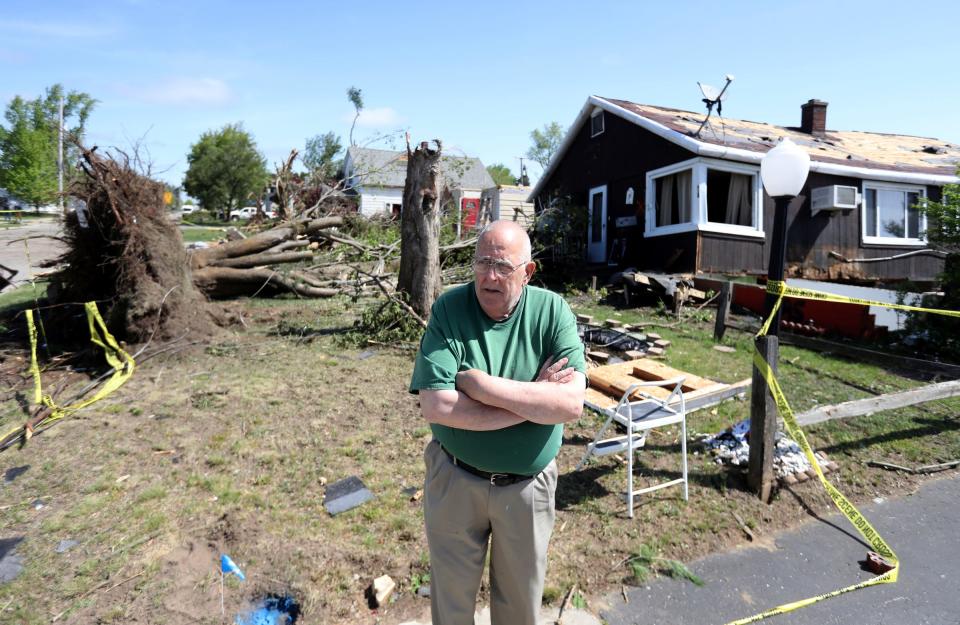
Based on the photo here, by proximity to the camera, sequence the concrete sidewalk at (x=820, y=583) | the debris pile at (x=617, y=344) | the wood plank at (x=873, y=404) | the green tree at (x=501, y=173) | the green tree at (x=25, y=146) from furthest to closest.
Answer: the green tree at (x=501, y=173) → the green tree at (x=25, y=146) → the debris pile at (x=617, y=344) → the wood plank at (x=873, y=404) → the concrete sidewalk at (x=820, y=583)

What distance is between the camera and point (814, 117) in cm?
1733

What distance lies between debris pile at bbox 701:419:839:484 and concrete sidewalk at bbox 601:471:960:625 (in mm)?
440

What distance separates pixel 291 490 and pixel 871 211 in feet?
52.5

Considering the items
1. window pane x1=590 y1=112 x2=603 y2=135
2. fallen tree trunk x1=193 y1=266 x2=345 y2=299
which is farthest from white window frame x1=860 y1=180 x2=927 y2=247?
fallen tree trunk x1=193 y1=266 x2=345 y2=299

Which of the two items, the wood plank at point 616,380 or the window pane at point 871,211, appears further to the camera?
the window pane at point 871,211

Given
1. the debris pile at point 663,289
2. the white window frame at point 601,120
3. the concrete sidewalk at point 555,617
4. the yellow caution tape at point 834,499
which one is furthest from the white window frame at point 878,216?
the concrete sidewalk at point 555,617

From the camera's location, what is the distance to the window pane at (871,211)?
45.9 ft

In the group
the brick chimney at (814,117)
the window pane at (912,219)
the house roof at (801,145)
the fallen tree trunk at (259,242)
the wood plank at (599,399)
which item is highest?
the brick chimney at (814,117)

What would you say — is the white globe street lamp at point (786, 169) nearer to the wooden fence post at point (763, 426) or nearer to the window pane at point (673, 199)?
the wooden fence post at point (763, 426)

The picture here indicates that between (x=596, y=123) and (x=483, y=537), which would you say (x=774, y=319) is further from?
(x=596, y=123)

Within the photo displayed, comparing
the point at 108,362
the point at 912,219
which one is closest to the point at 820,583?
the point at 108,362

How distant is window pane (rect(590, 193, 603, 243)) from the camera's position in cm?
1598

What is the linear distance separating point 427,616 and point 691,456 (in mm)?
2783

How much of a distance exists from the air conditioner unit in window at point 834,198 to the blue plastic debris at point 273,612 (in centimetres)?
1457
